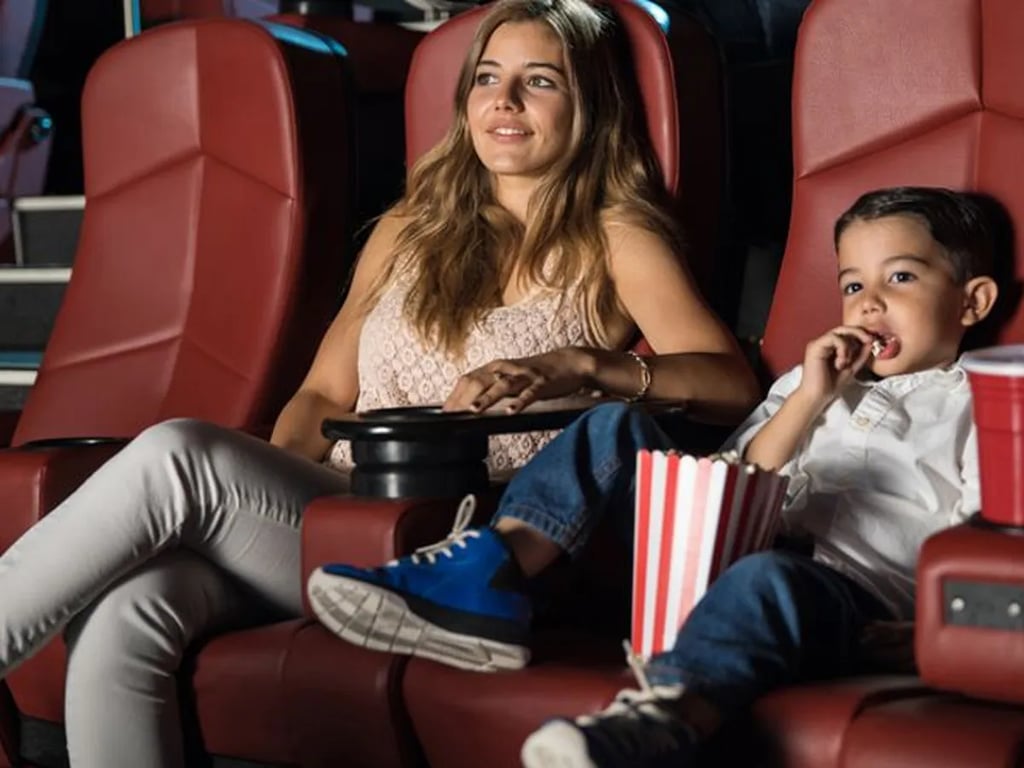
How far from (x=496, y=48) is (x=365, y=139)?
682 millimetres

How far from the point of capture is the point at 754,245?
2.55m

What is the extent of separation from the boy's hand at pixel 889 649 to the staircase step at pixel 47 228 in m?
2.44

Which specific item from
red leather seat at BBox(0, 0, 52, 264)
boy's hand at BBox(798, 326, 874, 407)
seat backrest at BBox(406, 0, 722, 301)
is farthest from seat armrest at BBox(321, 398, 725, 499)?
red leather seat at BBox(0, 0, 52, 264)

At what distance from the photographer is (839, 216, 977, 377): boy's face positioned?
1851 millimetres

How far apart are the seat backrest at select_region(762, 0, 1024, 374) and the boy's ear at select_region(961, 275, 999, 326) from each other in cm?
11

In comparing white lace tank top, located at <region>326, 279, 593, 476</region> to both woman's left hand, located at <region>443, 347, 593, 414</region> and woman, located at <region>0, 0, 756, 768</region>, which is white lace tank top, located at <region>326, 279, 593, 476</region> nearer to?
woman, located at <region>0, 0, 756, 768</region>

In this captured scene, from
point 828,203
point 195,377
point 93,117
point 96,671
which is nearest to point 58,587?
point 96,671

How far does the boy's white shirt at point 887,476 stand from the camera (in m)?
1.72

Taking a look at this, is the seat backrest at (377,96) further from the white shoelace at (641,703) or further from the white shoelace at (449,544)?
the white shoelace at (641,703)

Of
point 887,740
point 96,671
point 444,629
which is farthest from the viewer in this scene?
point 96,671

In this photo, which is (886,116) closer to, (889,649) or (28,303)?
(889,649)

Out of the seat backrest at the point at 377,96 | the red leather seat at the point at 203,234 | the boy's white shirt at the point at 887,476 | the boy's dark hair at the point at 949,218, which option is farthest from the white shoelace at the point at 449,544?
the seat backrest at the point at 377,96

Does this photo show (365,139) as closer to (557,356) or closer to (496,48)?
(496,48)

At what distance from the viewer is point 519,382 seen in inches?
72.8
